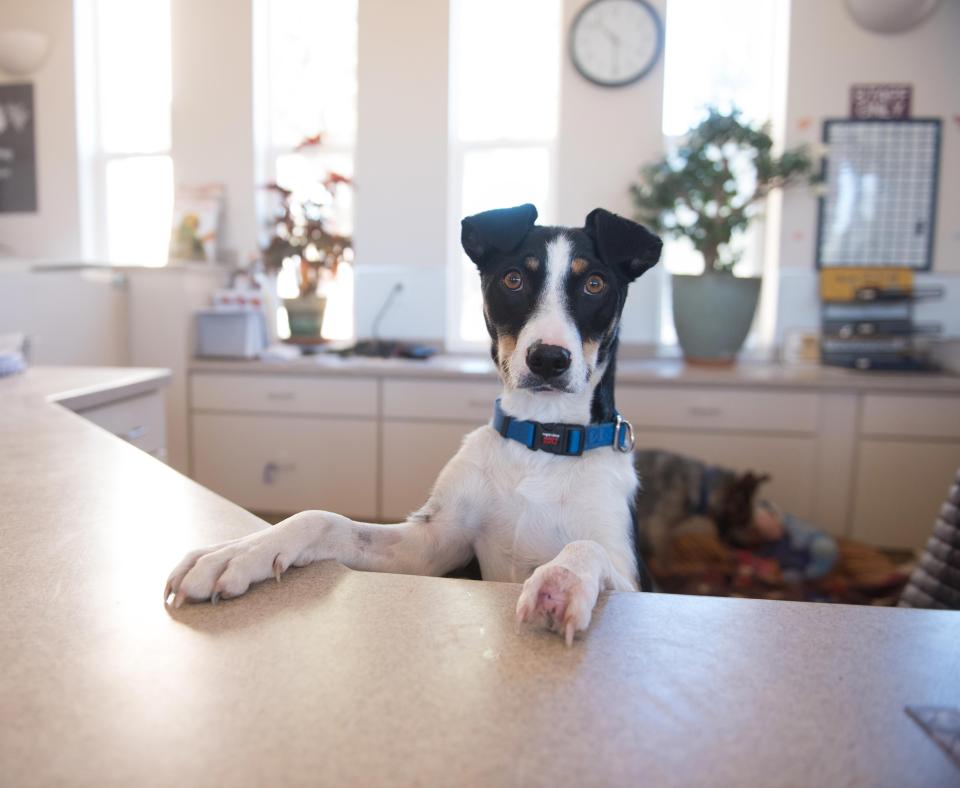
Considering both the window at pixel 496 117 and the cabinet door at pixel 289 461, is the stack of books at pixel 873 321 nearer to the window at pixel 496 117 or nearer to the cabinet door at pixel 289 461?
the window at pixel 496 117

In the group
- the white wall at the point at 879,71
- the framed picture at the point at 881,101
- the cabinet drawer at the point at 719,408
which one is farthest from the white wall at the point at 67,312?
the framed picture at the point at 881,101

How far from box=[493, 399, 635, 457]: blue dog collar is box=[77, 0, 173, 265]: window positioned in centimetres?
378

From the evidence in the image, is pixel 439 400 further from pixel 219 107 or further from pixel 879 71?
pixel 879 71

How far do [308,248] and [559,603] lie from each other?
3495 mm

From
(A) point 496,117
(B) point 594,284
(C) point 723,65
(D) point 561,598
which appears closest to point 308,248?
(A) point 496,117

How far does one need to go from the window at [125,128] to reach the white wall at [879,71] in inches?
138

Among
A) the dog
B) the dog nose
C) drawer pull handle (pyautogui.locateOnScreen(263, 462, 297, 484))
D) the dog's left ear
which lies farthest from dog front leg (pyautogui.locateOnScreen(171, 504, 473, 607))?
drawer pull handle (pyautogui.locateOnScreen(263, 462, 297, 484))

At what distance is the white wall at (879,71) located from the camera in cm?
349

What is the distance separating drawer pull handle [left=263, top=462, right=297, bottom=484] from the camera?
3492 mm

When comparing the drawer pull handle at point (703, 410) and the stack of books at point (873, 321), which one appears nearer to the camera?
the drawer pull handle at point (703, 410)

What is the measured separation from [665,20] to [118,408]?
3141 millimetres

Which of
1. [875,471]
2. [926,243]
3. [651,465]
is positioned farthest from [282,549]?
[926,243]

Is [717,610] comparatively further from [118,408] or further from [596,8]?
[596,8]

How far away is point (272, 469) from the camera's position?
3.50 metres
